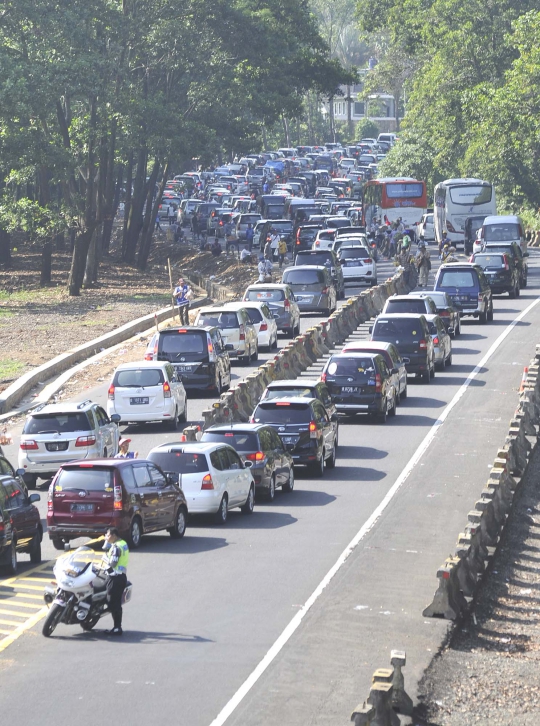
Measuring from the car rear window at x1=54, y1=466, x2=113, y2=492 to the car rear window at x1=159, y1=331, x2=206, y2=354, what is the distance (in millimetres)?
14216

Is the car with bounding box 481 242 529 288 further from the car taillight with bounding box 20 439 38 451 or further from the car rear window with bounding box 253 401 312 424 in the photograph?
the car taillight with bounding box 20 439 38 451

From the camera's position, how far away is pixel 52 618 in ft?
48.7

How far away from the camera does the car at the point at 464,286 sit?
149 ft

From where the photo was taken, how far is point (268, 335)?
4141cm

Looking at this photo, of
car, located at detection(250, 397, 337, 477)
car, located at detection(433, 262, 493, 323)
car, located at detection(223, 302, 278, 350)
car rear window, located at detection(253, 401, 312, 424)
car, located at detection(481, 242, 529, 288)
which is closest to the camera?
car, located at detection(250, 397, 337, 477)

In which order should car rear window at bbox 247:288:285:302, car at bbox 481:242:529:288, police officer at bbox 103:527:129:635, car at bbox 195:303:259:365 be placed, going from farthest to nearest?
1. car at bbox 481:242:529:288
2. car rear window at bbox 247:288:285:302
3. car at bbox 195:303:259:365
4. police officer at bbox 103:527:129:635

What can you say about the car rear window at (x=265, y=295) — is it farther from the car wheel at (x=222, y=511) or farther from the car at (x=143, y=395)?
the car wheel at (x=222, y=511)

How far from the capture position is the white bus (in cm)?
7056

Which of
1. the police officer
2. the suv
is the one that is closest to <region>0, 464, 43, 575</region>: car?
the police officer

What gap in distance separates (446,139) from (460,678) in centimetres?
7311

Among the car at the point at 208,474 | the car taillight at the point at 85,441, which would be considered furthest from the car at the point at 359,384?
the car at the point at 208,474

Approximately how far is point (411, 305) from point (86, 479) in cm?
2137

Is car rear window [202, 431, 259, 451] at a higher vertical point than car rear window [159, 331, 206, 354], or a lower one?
lower

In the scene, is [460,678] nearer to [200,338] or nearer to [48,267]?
[200,338]
